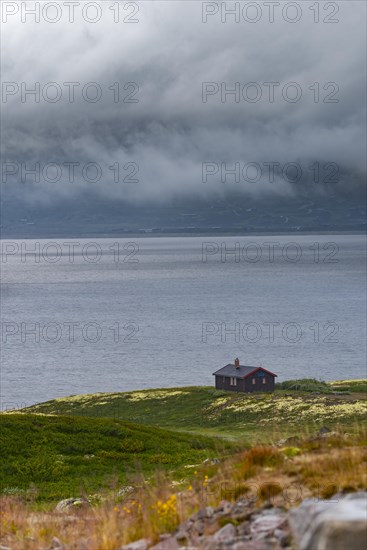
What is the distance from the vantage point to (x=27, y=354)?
16700 centimetres

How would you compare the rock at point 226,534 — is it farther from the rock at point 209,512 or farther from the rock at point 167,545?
the rock at point 209,512

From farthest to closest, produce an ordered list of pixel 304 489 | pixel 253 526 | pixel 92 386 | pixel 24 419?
pixel 92 386 < pixel 24 419 < pixel 304 489 < pixel 253 526

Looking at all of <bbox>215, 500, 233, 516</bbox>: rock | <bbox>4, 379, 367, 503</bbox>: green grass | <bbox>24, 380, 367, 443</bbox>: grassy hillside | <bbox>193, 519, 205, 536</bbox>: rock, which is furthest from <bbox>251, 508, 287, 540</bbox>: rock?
<bbox>24, 380, 367, 443</bbox>: grassy hillside

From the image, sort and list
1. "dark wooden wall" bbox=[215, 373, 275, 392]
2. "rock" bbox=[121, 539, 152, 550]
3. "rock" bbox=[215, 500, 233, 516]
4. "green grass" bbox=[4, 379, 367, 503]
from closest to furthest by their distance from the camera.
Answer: "rock" bbox=[121, 539, 152, 550]
"rock" bbox=[215, 500, 233, 516]
"green grass" bbox=[4, 379, 367, 503]
"dark wooden wall" bbox=[215, 373, 275, 392]

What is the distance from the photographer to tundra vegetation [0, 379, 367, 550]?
12828 millimetres

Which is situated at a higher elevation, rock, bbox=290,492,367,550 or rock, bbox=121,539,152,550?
rock, bbox=290,492,367,550

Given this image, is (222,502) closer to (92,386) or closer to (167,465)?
(167,465)

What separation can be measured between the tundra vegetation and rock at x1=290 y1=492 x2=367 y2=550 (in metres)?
1.69

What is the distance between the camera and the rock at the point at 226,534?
11.1m

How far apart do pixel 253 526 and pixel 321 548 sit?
2100 millimetres

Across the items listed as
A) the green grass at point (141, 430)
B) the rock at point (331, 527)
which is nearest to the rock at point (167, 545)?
the rock at point (331, 527)

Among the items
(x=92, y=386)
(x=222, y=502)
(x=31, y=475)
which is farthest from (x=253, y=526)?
(x=92, y=386)

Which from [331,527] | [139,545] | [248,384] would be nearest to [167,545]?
[139,545]

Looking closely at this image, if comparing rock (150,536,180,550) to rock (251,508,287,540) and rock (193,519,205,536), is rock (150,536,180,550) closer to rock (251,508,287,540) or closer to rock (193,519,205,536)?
rock (193,519,205,536)
